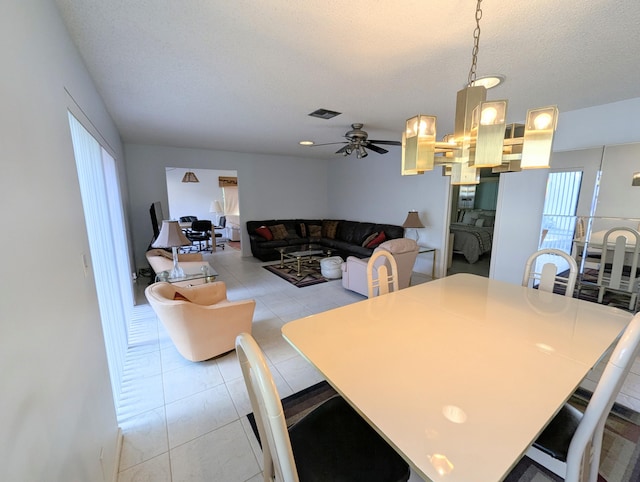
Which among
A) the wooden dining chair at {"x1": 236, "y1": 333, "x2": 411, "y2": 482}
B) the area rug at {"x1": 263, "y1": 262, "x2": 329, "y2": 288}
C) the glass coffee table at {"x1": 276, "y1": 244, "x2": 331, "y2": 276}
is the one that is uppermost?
the wooden dining chair at {"x1": 236, "y1": 333, "x2": 411, "y2": 482}

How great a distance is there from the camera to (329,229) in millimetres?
6836

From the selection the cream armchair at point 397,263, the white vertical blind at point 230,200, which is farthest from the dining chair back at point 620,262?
the white vertical blind at point 230,200

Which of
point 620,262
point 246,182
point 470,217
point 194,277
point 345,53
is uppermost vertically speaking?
point 345,53

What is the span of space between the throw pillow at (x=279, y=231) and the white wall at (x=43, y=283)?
4947mm

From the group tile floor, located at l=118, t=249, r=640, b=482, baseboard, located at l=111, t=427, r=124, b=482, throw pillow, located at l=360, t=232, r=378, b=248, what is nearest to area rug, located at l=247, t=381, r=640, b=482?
tile floor, located at l=118, t=249, r=640, b=482

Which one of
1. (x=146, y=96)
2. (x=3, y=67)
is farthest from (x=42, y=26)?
(x=146, y=96)

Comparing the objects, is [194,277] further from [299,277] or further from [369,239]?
[369,239]

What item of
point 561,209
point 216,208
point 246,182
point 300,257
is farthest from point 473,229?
point 216,208

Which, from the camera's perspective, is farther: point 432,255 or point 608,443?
point 432,255

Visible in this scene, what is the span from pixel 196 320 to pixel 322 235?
501 centimetres

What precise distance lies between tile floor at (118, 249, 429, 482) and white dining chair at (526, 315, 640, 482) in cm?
59

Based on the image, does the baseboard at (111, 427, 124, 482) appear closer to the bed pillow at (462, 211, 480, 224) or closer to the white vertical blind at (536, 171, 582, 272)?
the white vertical blind at (536, 171, 582, 272)

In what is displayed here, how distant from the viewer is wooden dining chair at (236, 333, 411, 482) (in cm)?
76

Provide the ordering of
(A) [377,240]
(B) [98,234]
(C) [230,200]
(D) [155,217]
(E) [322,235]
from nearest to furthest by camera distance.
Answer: (B) [98,234], (D) [155,217], (A) [377,240], (E) [322,235], (C) [230,200]
